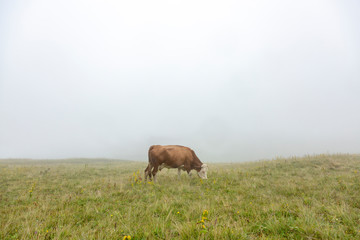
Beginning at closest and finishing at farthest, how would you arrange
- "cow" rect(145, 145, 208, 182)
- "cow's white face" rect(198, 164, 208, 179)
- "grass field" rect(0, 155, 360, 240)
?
"grass field" rect(0, 155, 360, 240)
"cow" rect(145, 145, 208, 182)
"cow's white face" rect(198, 164, 208, 179)

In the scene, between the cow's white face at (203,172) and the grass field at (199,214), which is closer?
the grass field at (199,214)

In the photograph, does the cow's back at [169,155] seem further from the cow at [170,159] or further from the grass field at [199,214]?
the grass field at [199,214]

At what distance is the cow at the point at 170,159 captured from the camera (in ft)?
30.4

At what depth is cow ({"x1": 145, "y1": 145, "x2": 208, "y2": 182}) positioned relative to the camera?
30.4 ft

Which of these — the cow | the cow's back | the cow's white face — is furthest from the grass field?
the cow's white face

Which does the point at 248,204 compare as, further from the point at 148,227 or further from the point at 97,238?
the point at 97,238

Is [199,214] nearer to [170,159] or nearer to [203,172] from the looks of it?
[170,159]

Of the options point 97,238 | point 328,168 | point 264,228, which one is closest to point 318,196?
point 264,228

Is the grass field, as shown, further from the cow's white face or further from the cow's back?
the cow's white face

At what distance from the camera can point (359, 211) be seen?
A: 4477 millimetres

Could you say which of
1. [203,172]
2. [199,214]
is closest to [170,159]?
[203,172]

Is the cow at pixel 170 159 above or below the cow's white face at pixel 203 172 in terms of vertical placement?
above

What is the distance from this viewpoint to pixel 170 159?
948 cm

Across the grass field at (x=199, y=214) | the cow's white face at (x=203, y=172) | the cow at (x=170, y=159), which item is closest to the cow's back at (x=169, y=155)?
the cow at (x=170, y=159)
